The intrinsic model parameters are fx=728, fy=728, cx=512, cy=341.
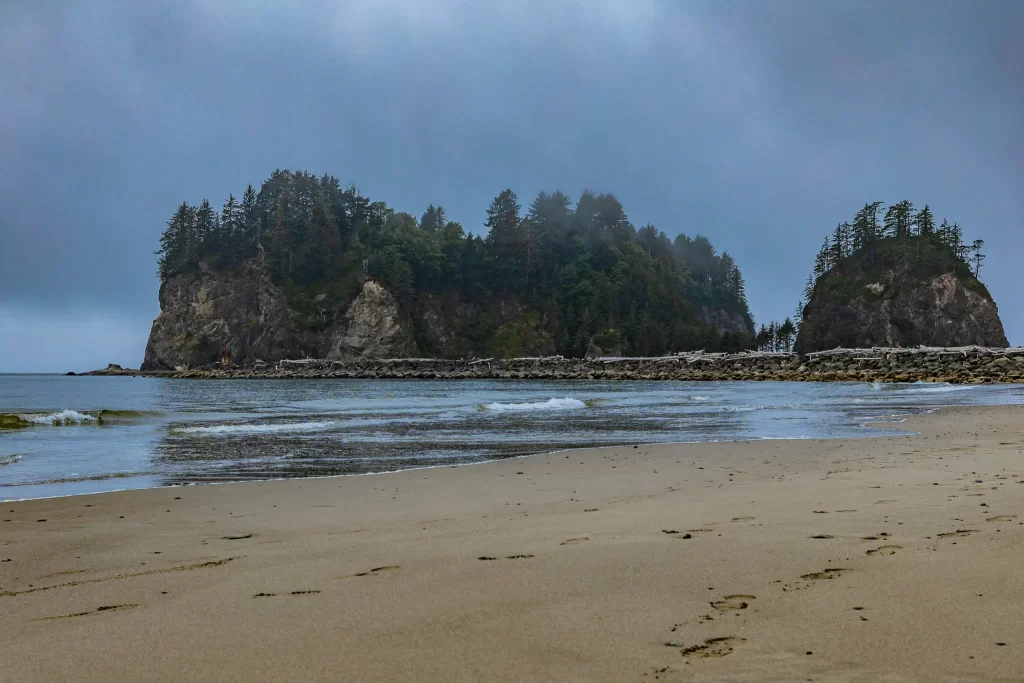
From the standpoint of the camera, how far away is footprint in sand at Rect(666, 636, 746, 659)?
261cm

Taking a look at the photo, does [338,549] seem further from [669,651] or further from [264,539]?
[669,651]

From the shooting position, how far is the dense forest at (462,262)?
11394 cm

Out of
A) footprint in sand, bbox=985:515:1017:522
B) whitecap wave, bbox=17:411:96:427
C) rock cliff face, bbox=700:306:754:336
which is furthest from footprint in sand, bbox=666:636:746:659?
rock cliff face, bbox=700:306:754:336

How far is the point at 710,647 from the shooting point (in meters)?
2.68

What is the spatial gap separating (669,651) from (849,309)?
118291mm

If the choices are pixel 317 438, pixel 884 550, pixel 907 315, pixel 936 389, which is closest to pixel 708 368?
Answer: pixel 936 389

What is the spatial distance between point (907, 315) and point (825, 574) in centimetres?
11588

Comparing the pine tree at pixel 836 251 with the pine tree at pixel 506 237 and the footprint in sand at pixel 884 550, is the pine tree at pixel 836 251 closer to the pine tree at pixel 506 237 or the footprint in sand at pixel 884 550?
the pine tree at pixel 506 237

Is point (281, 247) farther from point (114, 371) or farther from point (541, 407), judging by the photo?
point (541, 407)

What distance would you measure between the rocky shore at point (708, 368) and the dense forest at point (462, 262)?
13289 millimetres

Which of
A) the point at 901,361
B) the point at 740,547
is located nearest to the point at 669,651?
the point at 740,547

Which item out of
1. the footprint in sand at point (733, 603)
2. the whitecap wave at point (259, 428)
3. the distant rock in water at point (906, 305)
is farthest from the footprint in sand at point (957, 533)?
the distant rock in water at point (906, 305)

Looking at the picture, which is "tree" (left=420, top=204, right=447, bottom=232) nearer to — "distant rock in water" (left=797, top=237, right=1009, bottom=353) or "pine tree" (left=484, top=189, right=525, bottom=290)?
"pine tree" (left=484, top=189, right=525, bottom=290)

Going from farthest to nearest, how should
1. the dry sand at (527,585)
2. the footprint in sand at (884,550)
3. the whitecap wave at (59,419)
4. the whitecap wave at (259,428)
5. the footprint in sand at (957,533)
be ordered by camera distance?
the whitecap wave at (59,419)
the whitecap wave at (259,428)
the footprint in sand at (957,533)
the footprint in sand at (884,550)
the dry sand at (527,585)
